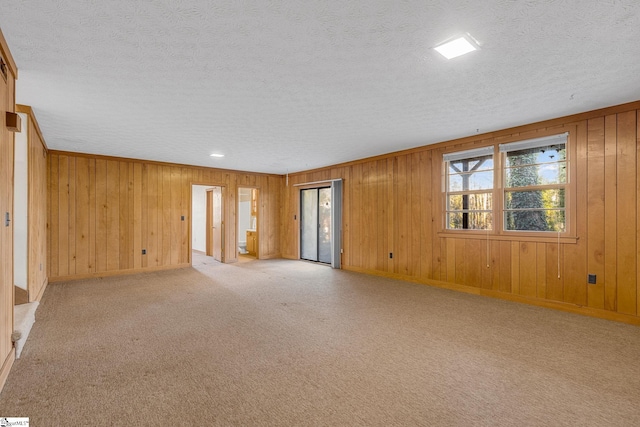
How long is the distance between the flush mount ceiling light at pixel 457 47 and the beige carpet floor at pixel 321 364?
7.70 ft

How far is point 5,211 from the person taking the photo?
223 centimetres

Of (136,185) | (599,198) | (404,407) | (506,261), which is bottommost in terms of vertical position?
(404,407)

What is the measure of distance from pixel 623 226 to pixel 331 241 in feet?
15.6

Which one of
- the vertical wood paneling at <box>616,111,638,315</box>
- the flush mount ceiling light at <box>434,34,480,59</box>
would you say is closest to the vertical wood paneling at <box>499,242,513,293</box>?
the vertical wood paneling at <box>616,111,638,315</box>

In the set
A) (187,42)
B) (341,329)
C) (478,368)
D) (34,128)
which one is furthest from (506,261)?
(34,128)

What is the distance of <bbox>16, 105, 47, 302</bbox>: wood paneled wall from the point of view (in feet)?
12.3

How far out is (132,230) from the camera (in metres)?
6.12

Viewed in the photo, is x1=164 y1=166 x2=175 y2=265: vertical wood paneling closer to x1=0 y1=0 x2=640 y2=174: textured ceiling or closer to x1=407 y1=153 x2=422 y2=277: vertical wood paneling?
x1=0 y1=0 x2=640 y2=174: textured ceiling

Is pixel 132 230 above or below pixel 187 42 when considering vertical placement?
below

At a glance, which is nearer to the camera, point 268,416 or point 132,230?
point 268,416

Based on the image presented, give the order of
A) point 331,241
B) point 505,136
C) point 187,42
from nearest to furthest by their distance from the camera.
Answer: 1. point 187,42
2. point 505,136
3. point 331,241

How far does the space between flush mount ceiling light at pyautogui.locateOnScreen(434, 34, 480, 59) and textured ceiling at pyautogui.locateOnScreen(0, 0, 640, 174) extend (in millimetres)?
67

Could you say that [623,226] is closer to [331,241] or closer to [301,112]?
[301,112]

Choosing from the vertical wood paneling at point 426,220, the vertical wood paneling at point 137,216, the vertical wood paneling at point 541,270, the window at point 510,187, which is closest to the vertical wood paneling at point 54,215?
the vertical wood paneling at point 137,216
